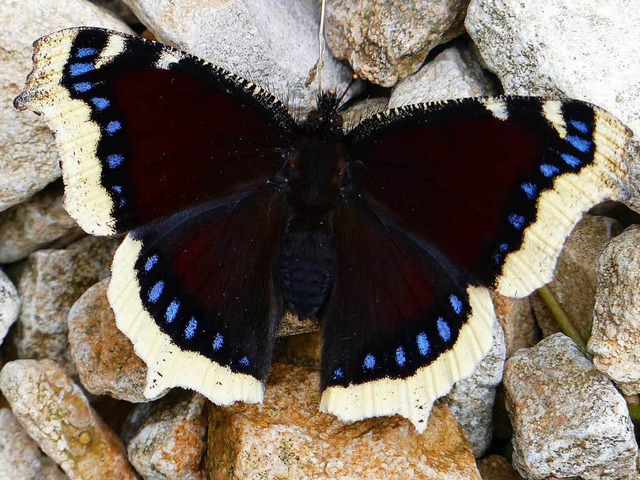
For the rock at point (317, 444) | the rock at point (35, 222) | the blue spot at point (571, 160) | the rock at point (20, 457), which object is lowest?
the rock at point (20, 457)

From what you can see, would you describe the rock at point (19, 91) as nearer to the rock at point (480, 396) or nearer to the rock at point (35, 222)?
the rock at point (35, 222)

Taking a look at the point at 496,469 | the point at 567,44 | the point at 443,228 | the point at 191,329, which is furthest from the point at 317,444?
the point at 567,44

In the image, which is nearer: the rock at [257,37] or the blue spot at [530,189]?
the blue spot at [530,189]

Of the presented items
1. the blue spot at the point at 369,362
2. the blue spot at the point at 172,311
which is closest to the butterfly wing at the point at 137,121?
the blue spot at the point at 172,311

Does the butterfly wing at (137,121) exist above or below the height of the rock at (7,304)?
above

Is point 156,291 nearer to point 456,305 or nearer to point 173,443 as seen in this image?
point 173,443

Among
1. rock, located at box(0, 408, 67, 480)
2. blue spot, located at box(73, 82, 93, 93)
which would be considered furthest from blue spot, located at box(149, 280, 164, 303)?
rock, located at box(0, 408, 67, 480)

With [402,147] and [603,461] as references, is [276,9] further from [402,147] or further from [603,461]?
[603,461]
